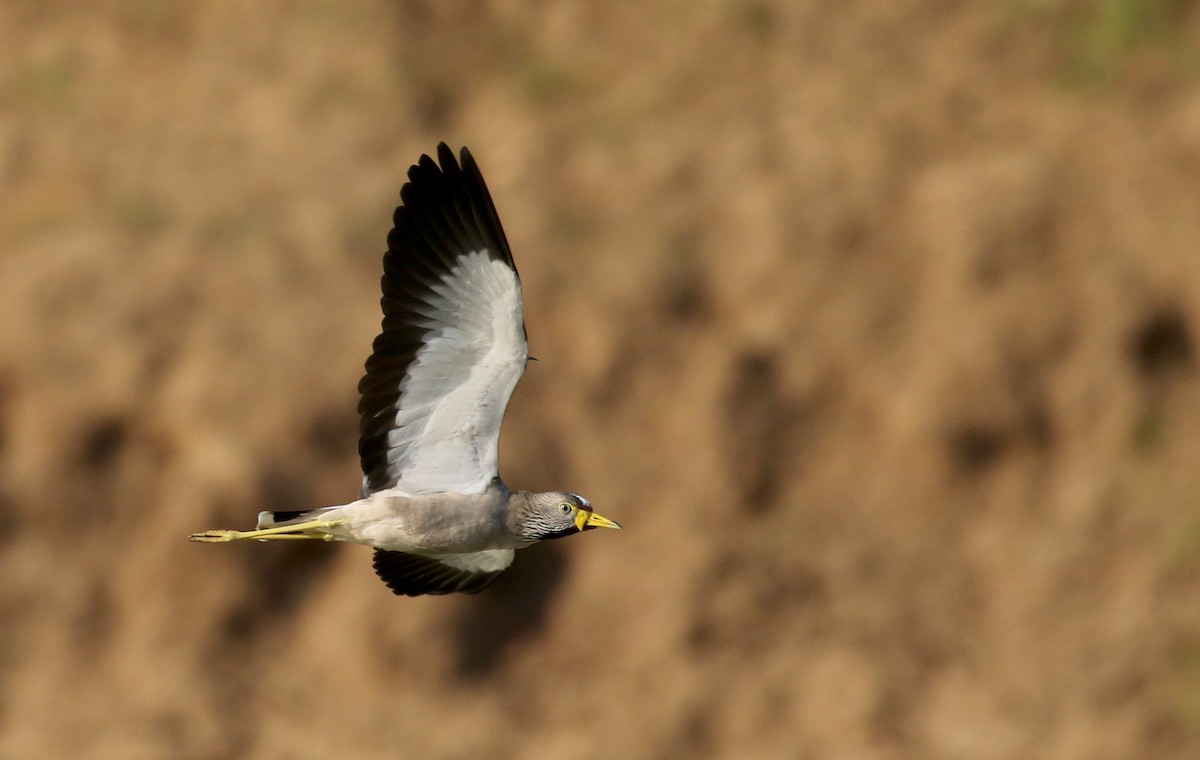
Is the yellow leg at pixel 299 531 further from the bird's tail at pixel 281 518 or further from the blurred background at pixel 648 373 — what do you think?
the blurred background at pixel 648 373

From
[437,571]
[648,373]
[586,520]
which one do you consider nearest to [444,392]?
[586,520]

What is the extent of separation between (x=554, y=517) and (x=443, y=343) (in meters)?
0.86

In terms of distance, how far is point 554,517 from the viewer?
6879 millimetres

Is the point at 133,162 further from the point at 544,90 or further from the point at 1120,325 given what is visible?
the point at 1120,325

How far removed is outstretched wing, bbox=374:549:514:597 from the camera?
306 inches

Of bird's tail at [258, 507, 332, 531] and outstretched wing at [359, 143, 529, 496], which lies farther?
bird's tail at [258, 507, 332, 531]

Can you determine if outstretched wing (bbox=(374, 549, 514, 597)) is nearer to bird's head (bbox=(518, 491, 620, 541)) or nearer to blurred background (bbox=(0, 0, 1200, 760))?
bird's head (bbox=(518, 491, 620, 541))

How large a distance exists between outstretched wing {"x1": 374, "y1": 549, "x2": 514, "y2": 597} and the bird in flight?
73cm

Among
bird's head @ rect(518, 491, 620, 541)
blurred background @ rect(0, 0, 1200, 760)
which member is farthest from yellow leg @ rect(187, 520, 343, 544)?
blurred background @ rect(0, 0, 1200, 760)

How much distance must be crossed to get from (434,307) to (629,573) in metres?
6.53

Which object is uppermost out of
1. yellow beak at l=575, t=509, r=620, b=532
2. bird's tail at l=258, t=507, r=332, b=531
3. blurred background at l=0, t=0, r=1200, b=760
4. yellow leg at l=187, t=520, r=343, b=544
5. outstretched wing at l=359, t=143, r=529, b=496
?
blurred background at l=0, t=0, r=1200, b=760

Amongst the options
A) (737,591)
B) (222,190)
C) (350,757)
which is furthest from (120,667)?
(737,591)

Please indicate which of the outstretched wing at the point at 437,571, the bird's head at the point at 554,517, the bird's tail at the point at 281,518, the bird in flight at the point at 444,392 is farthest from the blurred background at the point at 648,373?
the bird's head at the point at 554,517

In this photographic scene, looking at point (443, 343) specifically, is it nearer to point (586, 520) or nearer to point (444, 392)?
point (444, 392)
